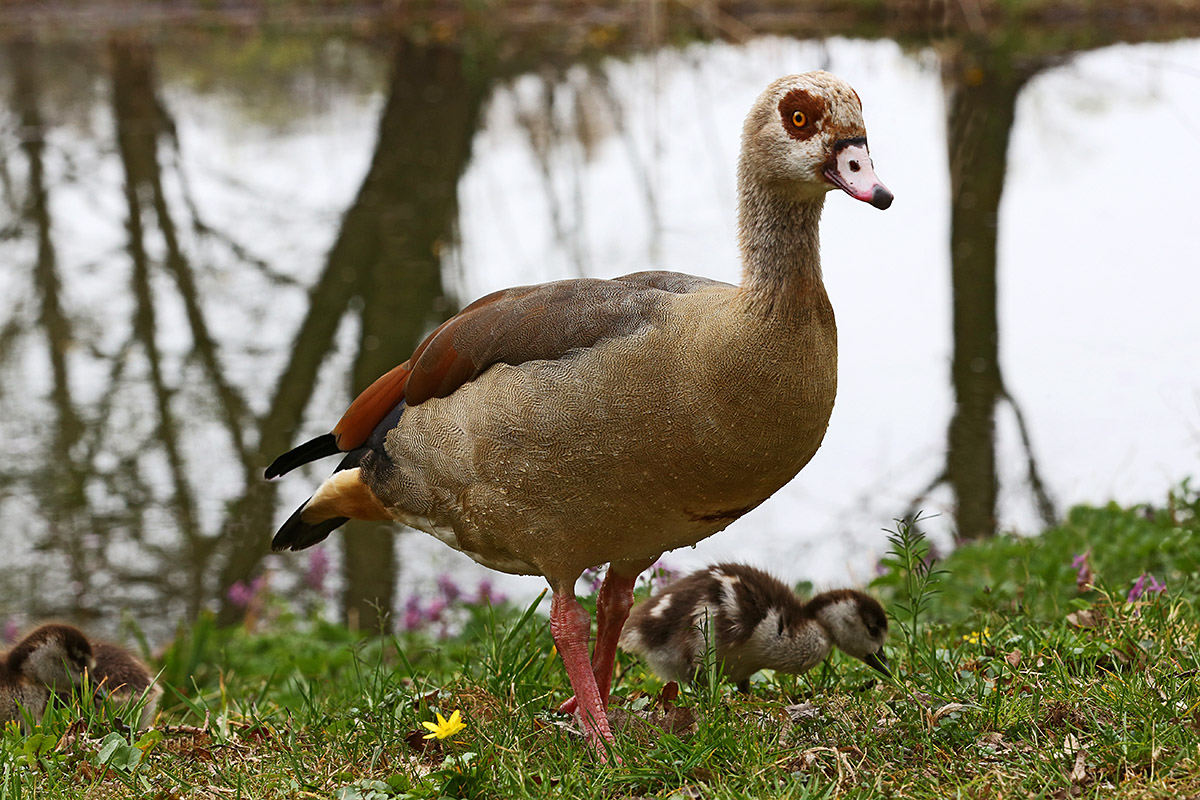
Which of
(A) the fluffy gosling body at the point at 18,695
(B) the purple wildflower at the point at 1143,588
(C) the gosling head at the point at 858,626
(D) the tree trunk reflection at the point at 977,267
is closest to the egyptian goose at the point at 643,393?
A: (C) the gosling head at the point at 858,626

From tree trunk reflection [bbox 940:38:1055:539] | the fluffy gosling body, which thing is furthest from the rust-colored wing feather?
tree trunk reflection [bbox 940:38:1055:539]

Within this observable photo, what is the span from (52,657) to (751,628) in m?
2.31

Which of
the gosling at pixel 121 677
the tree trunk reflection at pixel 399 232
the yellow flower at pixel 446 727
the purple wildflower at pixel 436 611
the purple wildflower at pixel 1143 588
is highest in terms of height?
the tree trunk reflection at pixel 399 232

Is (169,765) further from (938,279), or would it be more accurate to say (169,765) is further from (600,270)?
→ (938,279)

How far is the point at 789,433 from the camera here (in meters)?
3.32

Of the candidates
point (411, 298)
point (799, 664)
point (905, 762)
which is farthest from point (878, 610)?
point (411, 298)

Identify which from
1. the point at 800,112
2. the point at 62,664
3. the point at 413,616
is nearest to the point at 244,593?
the point at 413,616

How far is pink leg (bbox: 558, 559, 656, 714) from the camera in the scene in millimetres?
4043

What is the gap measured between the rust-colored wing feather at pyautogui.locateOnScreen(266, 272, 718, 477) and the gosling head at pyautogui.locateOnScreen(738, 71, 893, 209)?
1.67ft

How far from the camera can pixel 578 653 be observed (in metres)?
3.67

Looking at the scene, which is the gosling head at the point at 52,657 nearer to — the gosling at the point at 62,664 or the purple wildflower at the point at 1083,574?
the gosling at the point at 62,664

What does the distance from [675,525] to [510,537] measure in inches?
19.7

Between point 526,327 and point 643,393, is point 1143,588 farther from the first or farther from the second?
point 526,327

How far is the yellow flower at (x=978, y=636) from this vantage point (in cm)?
416
